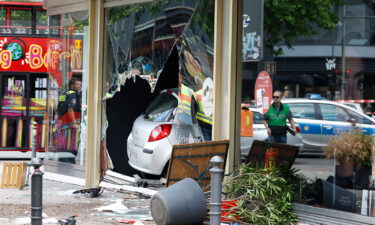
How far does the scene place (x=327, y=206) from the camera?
8992mm

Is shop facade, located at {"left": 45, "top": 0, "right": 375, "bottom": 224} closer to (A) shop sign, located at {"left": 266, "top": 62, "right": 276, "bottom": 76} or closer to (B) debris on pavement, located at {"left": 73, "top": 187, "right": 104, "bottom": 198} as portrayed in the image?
(A) shop sign, located at {"left": 266, "top": 62, "right": 276, "bottom": 76}

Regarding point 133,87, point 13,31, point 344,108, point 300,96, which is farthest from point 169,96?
point 13,31

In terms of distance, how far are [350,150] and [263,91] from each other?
1758mm

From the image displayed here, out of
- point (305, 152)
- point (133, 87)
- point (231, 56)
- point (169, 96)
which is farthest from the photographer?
point (133, 87)

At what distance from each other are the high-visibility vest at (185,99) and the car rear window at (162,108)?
16.5 inches

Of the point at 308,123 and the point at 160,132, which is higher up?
the point at 308,123

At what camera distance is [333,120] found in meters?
8.84

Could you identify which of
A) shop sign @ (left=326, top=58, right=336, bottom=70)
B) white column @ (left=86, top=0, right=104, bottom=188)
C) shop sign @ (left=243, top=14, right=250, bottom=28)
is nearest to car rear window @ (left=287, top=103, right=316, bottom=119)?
shop sign @ (left=326, top=58, right=336, bottom=70)

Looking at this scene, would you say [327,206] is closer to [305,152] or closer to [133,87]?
[305,152]

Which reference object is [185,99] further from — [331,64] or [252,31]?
[331,64]

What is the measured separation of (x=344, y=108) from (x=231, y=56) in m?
2.19

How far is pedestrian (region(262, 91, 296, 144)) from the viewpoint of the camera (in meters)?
9.62

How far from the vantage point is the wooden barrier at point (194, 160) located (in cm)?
965

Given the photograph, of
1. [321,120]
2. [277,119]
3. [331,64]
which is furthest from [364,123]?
[277,119]
